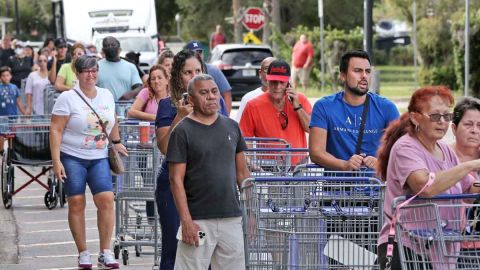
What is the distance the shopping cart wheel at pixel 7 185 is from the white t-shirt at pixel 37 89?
6.34m

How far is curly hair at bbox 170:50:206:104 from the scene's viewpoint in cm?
929

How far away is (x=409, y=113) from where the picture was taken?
7262mm

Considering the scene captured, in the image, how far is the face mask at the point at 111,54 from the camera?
54.4ft

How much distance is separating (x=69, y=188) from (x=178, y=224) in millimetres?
2690

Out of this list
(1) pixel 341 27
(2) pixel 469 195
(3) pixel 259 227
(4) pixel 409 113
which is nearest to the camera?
(2) pixel 469 195

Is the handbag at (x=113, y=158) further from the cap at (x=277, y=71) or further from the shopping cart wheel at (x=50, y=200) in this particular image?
the shopping cart wheel at (x=50, y=200)

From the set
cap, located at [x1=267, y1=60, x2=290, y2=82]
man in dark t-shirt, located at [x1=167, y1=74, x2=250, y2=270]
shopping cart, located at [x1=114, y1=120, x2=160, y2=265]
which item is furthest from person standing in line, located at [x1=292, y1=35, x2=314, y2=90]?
man in dark t-shirt, located at [x1=167, y1=74, x2=250, y2=270]

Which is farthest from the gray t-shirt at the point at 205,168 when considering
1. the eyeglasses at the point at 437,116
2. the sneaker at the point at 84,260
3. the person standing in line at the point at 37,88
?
the person standing in line at the point at 37,88

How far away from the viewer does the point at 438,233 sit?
21.3ft

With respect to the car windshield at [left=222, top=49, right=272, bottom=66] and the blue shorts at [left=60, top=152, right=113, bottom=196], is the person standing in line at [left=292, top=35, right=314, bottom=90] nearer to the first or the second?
the car windshield at [left=222, top=49, right=272, bottom=66]

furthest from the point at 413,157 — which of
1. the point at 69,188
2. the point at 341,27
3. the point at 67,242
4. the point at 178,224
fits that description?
the point at 341,27

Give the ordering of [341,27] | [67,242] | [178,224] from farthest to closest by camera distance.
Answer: [341,27], [67,242], [178,224]

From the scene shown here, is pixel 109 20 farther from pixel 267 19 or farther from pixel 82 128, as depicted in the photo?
pixel 82 128

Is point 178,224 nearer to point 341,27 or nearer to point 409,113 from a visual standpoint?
point 409,113
